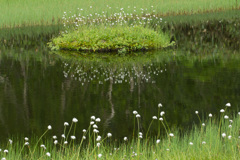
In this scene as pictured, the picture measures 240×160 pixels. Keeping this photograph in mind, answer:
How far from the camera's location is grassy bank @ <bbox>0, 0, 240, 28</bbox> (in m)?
31.5

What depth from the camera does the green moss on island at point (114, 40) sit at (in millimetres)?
22172

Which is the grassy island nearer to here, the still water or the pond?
the pond

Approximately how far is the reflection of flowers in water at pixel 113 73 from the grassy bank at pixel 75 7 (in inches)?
542

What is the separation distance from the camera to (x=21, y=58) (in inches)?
818

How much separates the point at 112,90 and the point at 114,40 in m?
8.57

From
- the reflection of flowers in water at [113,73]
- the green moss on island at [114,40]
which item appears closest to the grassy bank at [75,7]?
the green moss on island at [114,40]

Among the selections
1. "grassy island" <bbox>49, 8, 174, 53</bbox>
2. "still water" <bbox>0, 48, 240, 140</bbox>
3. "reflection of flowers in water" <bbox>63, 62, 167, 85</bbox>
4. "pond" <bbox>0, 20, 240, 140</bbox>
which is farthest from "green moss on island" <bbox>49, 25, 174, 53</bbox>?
"reflection of flowers in water" <bbox>63, 62, 167, 85</bbox>

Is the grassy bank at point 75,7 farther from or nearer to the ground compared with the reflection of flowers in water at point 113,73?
farther from the ground

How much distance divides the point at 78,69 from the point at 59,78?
1883mm

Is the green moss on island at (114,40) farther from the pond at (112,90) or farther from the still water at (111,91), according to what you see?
the still water at (111,91)

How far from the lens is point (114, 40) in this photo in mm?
22062

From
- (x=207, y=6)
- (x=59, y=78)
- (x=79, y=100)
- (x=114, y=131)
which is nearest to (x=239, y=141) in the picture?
(x=114, y=131)

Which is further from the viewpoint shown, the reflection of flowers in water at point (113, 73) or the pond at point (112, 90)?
the reflection of flowers in water at point (113, 73)

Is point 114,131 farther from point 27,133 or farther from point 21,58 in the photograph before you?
point 21,58
